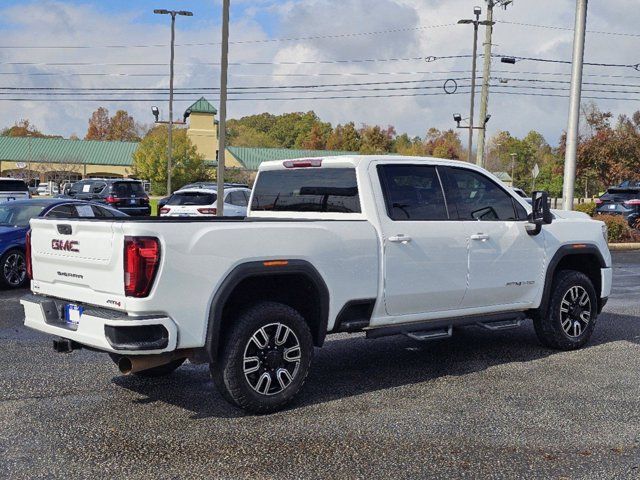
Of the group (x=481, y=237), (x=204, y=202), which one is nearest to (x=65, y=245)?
(x=481, y=237)

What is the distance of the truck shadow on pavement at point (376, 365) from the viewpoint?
A: 614 cm

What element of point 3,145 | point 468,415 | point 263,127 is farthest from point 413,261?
point 263,127

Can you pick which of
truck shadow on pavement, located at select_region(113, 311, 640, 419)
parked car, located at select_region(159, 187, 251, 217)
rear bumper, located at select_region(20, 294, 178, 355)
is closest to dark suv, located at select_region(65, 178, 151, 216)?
parked car, located at select_region(159, 187, 251, 217)

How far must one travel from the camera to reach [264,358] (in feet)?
18.5

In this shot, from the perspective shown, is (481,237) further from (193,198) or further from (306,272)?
(193,198)

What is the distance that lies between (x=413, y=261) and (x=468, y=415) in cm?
138

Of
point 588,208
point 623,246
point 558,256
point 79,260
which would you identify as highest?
point 79,260

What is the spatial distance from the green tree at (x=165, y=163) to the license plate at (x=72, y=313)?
5529cm

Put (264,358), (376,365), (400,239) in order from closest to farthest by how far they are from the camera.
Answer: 1. (264,358)
2. (400,239)
3. (376,365)

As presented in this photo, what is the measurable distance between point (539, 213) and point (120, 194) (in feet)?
78.9

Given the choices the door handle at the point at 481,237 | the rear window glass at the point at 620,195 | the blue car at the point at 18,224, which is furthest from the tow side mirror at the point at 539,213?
the rear window glass at the point at 620,195

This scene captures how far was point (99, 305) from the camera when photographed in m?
5.30

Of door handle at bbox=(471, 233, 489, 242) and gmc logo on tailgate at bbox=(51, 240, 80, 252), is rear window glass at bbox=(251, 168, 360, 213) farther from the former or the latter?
gmc logo on tailgate at bbox=(51, 240, 80, 252)

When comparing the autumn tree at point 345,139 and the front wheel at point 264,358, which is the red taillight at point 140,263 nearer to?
the front wheel at point 264,358
